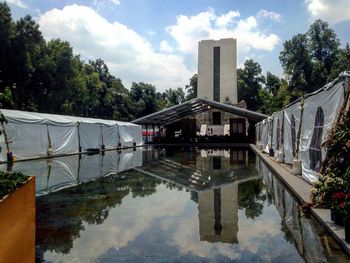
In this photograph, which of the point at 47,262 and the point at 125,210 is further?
the point at 125,210

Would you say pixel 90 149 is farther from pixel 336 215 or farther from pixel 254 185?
pixel 336 215

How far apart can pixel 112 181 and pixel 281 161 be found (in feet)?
26.0

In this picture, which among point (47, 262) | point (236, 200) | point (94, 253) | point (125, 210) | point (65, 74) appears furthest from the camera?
point (65, 74)

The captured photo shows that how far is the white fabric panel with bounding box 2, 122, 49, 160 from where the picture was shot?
56.0ft

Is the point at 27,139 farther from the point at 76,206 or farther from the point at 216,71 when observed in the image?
the point at 216,71

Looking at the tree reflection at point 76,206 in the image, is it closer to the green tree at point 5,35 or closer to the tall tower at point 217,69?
the green tree at point 5,35

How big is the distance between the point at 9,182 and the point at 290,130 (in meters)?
12.0

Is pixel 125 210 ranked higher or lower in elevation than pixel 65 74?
lower

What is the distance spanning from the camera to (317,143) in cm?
939

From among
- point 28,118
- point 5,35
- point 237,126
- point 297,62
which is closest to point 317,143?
point 28,118

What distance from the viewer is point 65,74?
125ft

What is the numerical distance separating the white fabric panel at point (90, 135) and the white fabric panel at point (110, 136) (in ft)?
2.91

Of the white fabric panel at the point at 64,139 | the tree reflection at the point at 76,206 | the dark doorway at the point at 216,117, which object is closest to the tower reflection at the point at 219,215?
the tree reflection at the point at 76,206

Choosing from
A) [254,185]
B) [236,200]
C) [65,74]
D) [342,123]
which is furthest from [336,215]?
[65,74]
